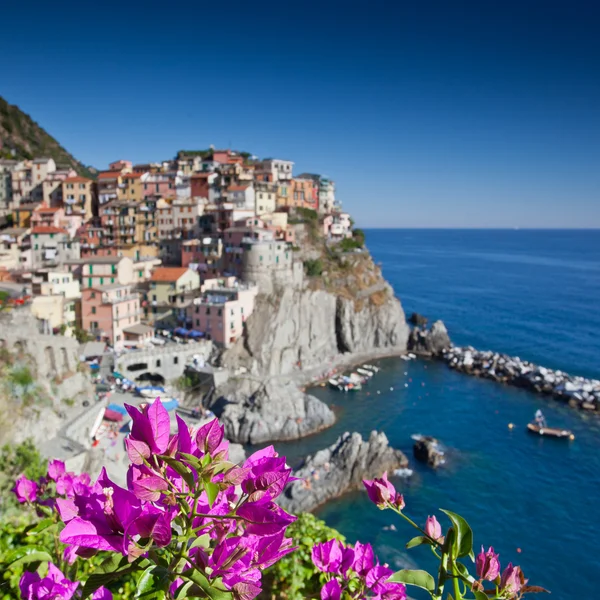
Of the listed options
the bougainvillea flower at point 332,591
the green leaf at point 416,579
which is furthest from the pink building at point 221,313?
the green leaf at point 416,579

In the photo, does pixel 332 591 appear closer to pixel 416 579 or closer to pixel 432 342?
pixel 416 579

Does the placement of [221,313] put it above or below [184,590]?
below

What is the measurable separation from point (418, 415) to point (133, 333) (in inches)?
781

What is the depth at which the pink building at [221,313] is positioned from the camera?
3531cm

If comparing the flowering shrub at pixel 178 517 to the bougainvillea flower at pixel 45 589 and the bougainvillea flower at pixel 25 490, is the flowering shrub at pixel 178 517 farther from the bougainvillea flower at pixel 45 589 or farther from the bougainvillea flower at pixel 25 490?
the bougainvillea flower at pixel 25 490

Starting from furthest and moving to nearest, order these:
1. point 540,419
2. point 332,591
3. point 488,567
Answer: point 540,419, point 332,591, point 488,567

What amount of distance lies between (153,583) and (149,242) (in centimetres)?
4608

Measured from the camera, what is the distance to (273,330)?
37188mm

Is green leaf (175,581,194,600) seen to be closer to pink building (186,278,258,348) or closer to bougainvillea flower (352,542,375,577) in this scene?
bougainvillea flower (352,542,375,577)

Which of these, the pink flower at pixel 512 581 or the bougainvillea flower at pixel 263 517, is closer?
the bougainvillea flower at pixel 263 517

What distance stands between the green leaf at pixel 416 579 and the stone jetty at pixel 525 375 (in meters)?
36.4

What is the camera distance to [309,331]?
40469 millimetres

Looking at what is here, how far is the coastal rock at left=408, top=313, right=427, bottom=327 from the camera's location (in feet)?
180

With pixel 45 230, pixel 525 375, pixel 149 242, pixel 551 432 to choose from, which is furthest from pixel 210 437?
pixel 149 242
